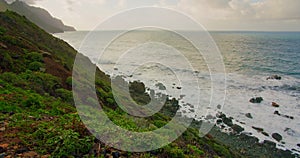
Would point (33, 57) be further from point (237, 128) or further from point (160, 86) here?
Result: point (160, 86)

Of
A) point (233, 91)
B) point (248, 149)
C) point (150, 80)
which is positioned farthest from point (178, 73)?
point (248, 149)

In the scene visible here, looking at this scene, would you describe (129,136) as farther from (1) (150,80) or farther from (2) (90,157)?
(1) (150,80)

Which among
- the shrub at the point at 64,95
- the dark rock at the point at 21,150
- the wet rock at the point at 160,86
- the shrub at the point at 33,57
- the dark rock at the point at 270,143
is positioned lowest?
the dark rock at the point at 270,143

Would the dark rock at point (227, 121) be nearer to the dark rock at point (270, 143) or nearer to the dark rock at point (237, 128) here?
the dark rock at point (237, 128)

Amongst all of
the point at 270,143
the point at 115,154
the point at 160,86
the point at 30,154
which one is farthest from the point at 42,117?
the point at 160,86

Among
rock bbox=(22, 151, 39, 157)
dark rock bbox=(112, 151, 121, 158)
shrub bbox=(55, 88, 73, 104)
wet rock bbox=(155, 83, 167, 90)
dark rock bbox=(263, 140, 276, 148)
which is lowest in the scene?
dark rock bbox=(263, 140, 276, 148)

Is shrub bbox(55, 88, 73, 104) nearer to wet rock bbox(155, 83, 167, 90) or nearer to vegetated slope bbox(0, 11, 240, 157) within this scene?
vegetated slope bbox(0, 11, 240, 157)

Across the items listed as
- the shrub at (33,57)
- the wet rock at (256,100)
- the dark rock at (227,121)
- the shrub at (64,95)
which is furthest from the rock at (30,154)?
the wet rock at (256,100)

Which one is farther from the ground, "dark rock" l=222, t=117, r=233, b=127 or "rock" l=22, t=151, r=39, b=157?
"rock" l=22, t=151, r=39, b=157

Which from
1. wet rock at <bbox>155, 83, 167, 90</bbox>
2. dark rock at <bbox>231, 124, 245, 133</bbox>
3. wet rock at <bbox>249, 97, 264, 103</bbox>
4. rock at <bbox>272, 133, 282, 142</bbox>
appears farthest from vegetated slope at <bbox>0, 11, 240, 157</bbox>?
wet rock at <bbox>155, 83, 167, 90</bbox>

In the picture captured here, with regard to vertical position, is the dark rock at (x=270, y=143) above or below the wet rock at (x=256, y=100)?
below

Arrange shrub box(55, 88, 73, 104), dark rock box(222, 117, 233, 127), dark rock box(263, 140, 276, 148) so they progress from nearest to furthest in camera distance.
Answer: shrub box(55, 88, 73, 104)
dark rock box(263, 140, 276, 148)
dark rock box(222, 117, 233, 127)

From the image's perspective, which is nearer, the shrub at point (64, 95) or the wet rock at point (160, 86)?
the shrub at point (64, 95)

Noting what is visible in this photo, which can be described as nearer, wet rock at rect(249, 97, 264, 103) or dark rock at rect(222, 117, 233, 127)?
dark rock at rect(222, 117, 233, 127)
